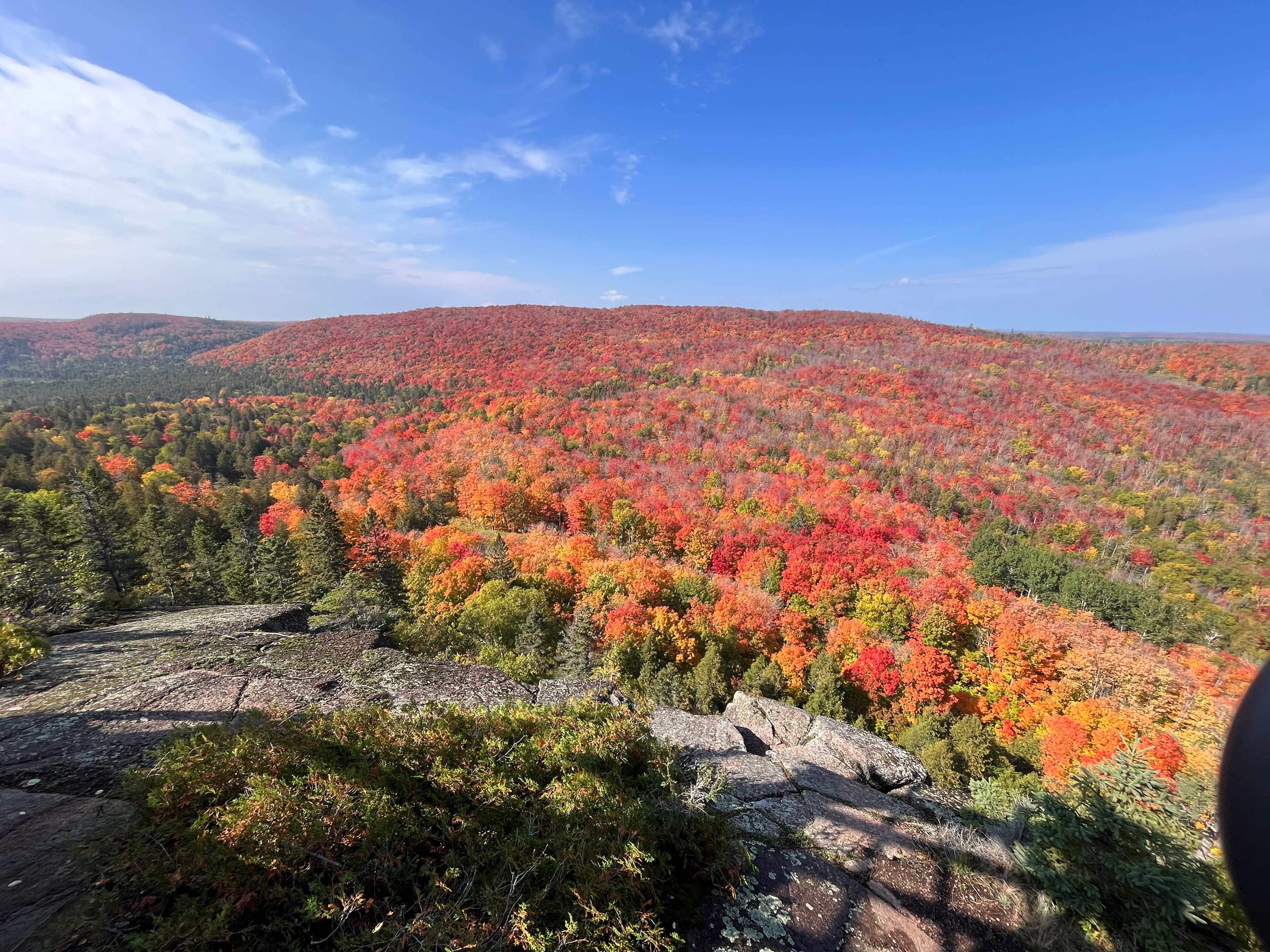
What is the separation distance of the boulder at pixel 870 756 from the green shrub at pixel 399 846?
18.8 feet

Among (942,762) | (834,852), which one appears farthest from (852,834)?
(942,762)

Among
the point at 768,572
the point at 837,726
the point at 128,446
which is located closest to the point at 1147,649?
the point at 768,572

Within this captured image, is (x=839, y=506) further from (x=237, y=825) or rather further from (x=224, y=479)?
(x=224, y=479)

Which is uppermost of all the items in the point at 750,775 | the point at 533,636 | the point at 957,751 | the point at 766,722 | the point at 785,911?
the point at 785,911

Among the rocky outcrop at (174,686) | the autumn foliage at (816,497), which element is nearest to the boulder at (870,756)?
the autumn foliage at (816,497)

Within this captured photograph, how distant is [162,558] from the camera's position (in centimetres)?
2625

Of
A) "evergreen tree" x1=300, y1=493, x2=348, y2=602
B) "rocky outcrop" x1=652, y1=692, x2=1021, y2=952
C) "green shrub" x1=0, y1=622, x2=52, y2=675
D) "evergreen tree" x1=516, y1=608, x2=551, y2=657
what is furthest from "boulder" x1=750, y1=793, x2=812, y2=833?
"evergreen tree" x1=300, y1=493, x2=348, y2=602

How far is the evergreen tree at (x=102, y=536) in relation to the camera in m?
24.4

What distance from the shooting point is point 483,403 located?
297 feet

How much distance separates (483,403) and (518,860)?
303ft

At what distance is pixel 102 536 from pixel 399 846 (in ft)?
109

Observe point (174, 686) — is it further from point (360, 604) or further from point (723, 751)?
point (360, 604)

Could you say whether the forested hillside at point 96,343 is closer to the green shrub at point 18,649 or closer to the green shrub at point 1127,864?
the green shrub at point 18,649

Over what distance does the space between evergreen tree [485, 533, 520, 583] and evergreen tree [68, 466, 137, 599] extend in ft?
58.1
